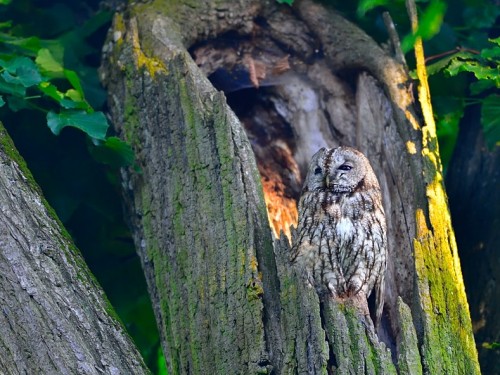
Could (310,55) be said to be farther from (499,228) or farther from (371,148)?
(499,228)

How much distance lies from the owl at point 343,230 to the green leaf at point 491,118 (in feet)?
2.37

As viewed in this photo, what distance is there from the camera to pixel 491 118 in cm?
385

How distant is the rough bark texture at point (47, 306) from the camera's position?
2504mm

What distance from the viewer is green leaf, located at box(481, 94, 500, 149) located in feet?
12.6

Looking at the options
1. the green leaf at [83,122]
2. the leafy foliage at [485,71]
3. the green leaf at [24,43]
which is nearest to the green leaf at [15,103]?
the green leaf at [83,122]

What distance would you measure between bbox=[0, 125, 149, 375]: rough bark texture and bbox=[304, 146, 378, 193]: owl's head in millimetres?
1283

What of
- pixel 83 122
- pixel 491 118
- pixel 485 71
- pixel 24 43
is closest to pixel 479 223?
pixel 491 118

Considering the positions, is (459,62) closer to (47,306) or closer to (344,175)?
(344,175)

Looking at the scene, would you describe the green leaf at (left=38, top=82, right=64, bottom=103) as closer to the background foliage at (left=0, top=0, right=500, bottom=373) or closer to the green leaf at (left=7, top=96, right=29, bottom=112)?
the background foliage at (left=0, top=0, right=500, bottom=373)

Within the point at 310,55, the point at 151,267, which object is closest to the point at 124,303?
the point at 151,267

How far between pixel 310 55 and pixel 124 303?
5.44 ft

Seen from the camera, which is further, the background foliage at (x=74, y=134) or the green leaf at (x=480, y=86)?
the green leaf at (x=480, y=86)

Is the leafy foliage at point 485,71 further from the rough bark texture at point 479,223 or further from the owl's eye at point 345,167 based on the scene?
the owl's eye at point 345,167

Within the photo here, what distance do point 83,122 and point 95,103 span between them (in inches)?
18.4
